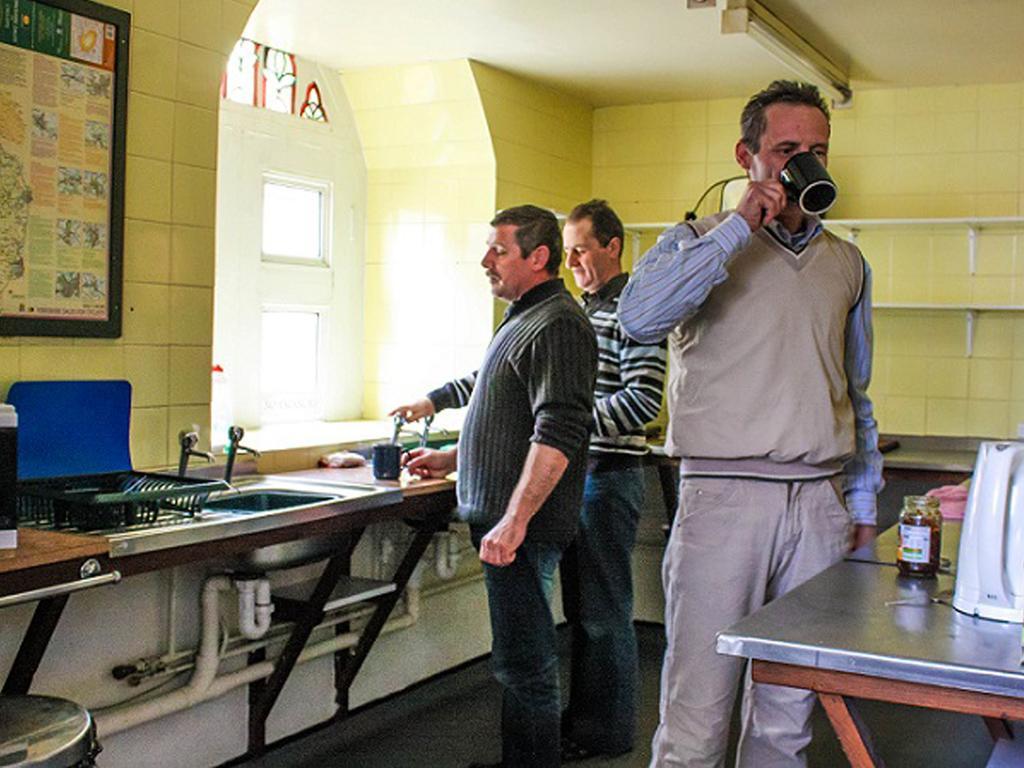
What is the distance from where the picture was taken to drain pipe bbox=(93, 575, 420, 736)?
2982 mm

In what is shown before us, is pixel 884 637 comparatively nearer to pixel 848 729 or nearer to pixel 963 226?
pixel 848 729

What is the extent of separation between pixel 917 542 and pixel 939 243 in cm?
325

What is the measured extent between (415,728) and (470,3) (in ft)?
7.61

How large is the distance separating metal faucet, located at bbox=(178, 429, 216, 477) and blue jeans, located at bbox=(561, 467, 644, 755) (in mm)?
1109

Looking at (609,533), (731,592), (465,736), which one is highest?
(731,592)

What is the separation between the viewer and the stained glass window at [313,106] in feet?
15.2

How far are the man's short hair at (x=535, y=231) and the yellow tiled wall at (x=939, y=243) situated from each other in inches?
90.1

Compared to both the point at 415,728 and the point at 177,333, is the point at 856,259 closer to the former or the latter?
the point at 177,333

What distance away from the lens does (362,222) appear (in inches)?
196

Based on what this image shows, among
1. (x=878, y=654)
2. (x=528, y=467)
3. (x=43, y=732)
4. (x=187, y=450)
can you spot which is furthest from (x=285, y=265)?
(x=878, y=654)

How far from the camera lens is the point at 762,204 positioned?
2143mm

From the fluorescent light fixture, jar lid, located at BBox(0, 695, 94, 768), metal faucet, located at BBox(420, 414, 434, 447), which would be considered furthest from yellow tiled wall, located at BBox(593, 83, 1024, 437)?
jar lid, located at BBox(0, 695, 94, 768)

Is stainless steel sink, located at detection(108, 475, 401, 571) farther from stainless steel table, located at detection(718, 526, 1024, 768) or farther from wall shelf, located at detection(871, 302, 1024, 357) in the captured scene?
wall shelf, located at detection(871, 302, 1024, 357)

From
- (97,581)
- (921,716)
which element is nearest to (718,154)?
(921,716)
